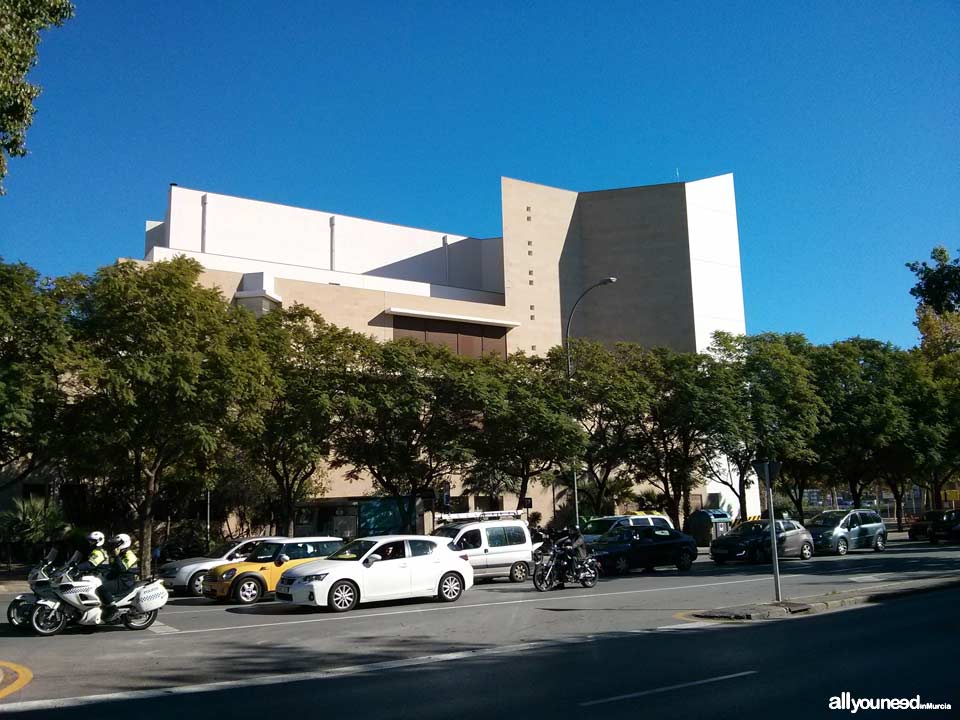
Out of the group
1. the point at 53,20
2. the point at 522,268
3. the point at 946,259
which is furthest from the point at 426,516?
the point at 53,20

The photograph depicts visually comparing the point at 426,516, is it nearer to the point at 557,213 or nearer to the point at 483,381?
the point at 483,381

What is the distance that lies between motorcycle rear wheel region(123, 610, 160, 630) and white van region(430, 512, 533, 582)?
8.94 metres

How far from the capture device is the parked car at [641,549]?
24.5 metres

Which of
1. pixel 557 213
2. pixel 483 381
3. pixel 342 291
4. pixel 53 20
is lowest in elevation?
pixel 483 381

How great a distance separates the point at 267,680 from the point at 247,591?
9.70 m

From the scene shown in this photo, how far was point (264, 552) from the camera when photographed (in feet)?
65.5

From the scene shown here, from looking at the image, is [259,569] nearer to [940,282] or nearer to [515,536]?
[515,536]

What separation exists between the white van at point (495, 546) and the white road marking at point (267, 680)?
10.2 m

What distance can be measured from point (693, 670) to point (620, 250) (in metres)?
53.8

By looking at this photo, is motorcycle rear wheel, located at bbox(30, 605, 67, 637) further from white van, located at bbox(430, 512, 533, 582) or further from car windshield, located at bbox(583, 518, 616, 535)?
car windshield, located at bbox(583, 518, 616, 535)

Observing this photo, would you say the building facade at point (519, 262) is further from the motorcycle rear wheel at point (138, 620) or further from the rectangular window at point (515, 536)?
the motorcycle rear wheel at point (138, 620)

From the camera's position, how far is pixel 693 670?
9.26m

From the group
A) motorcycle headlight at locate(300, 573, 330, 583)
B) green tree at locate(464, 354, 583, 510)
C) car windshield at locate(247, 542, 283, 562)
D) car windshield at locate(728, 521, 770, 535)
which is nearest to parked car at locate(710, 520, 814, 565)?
car windshield at locate(728, 521, 770, 535)

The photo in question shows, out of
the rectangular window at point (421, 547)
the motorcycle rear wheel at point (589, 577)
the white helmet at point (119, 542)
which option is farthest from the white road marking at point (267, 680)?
the motorcycle rear wheel at point (589, 577)
